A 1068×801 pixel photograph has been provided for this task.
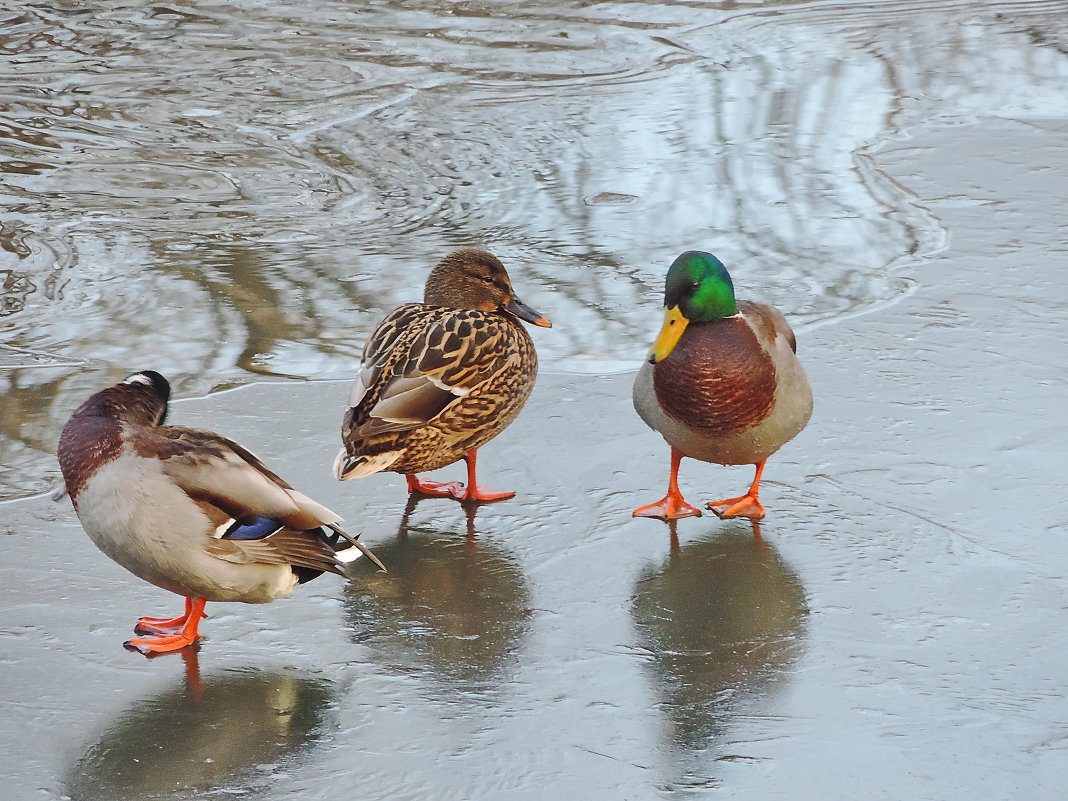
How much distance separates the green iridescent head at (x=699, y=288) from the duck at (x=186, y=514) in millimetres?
1273

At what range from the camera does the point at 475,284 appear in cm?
454

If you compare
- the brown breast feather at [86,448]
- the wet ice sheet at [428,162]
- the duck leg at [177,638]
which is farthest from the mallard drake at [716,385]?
the brown breast feather at [86,448]

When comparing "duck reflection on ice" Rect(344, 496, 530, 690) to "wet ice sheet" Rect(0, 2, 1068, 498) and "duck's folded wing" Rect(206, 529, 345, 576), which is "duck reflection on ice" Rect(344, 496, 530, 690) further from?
"wet ice sheet" Rect(0, 2, 1068, 498)

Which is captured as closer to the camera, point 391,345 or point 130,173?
point 391,345

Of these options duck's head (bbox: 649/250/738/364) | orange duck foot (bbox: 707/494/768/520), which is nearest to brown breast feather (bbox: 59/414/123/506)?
duck's head (bbox: 649/250/738/364)

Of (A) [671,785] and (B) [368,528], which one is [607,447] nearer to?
(B) [368,528]

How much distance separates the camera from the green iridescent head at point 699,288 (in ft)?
13.1

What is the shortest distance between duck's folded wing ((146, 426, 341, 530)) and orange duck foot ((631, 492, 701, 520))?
1098 mm

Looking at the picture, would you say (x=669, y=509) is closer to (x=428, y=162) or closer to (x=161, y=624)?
(x=161, y=624)

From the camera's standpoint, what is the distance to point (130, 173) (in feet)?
24.0

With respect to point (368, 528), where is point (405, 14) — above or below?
above

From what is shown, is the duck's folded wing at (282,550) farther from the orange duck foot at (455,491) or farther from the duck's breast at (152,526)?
the orange duck foot at (455,491)

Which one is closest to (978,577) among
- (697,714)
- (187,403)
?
(697,714)

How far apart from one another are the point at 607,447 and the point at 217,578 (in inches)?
64.4
